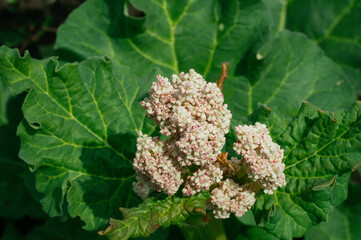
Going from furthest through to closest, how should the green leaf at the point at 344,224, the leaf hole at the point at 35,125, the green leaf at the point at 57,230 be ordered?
the green leaf at the point at 57,230 < the green leaf at the point at 344,224 < the leaf hole at the point at 35,125

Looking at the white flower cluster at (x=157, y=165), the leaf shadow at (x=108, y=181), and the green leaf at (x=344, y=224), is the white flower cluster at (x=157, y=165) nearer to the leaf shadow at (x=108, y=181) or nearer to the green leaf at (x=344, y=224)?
the leaf shadow at (x=108, y=181)

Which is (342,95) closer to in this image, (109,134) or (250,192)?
(250,192)

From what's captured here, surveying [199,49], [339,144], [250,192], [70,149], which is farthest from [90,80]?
[339,144]

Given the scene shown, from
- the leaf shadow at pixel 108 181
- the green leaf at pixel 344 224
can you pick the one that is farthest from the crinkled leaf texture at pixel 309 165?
the green leaf at pixel 344 224

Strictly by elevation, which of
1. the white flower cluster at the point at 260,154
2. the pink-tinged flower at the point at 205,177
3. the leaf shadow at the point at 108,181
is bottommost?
the leaf shadow at the point at 108,181

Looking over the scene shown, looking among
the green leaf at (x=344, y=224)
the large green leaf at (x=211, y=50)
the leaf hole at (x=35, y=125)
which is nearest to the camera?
the leaf hole at (x=35, y=125)

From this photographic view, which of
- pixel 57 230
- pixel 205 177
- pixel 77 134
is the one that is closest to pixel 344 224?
pixel 205 177
